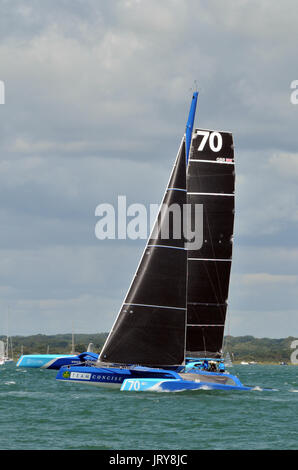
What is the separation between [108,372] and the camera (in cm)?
3978

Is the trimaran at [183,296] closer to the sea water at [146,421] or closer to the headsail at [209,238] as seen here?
the headsail at [209,238]

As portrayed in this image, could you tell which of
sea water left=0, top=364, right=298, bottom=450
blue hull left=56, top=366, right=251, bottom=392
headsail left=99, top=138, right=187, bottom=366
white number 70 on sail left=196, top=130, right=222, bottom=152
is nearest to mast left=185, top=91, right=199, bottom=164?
white number 70 on sail left=196, top=130, right=222, bottom=152

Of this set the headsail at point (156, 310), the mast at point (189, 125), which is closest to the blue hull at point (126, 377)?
the headsail at point (156, 310)

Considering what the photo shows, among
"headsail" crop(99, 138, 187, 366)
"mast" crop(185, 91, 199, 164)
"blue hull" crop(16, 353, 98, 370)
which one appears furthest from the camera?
"blue hull" crop(16, 353, 98, 370)

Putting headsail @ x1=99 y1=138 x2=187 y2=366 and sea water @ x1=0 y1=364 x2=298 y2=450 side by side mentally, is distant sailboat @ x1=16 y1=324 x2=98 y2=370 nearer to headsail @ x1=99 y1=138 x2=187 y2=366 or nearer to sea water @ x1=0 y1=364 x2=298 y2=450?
sea water @ x1=0 y1=364 x2=298 y2=450

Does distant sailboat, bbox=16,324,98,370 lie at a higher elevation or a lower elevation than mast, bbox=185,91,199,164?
lower

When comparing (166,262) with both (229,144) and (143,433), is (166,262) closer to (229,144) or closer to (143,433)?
(229,144)

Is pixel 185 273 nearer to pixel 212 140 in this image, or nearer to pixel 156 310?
pixel 156 310

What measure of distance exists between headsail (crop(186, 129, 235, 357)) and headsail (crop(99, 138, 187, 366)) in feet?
12.9

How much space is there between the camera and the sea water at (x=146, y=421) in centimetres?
2769

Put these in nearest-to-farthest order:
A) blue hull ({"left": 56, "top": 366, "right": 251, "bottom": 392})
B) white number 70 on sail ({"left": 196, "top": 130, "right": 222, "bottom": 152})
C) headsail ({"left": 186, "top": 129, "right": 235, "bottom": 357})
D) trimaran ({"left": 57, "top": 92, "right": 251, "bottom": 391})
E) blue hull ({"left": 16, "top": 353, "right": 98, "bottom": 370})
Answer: blue hull ({"left": 56, "top": 366, "right": 251, "bottom": 392}) → trimaran ({"left": 57, "top": 92, "right": 251, "bottom": 391}) → headsail ({"left": 186, "top": 129, "right": 235, "bottom": 357}) → white number 70 on sail ({"left": 196, "top": 130, "right": 222, "bottom": 152}) → blue hull ({"left": 16, "top": 353, "right": 98, "bottom": 370})

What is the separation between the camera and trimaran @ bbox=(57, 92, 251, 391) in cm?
4034
